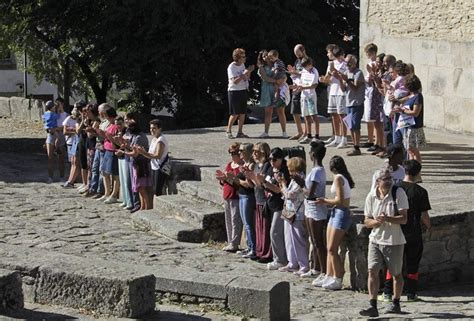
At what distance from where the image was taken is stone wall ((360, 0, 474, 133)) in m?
19.5

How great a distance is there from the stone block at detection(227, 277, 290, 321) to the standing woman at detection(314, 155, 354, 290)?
2.11m

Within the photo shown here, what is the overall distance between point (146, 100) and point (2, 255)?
779 inches

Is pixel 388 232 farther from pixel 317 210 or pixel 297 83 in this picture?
pixel 297 83

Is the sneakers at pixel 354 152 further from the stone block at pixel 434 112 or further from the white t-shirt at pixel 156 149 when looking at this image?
the stone block at pixel 434 112

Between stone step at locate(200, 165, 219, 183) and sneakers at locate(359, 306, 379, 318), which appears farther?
stone step at locate(200, 165, 219, 183)

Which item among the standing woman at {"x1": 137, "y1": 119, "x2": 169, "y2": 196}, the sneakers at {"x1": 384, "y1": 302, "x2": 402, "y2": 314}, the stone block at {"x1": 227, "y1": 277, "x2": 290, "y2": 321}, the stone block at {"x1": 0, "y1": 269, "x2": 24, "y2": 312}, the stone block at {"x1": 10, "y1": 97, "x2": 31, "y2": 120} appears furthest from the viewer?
the stone block at {"x1": 10, "y1": 97, "x2": 31, "y2": 120}

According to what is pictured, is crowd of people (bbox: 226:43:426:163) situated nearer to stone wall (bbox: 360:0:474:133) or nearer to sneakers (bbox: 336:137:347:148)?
sneakers (bbox: 336:137:347:148)

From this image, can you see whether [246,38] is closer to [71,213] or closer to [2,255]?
[71,213]

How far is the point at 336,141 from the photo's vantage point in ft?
59.0

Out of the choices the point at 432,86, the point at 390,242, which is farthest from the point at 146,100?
the point at 390,242

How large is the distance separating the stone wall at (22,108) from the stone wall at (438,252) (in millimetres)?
23735

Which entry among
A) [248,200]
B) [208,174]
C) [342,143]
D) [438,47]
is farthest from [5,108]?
[248,200]

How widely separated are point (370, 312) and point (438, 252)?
7.08 ft

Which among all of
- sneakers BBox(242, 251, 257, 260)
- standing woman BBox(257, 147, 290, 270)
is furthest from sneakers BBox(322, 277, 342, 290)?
sneakers BBox(242, 251, 257, 260)
